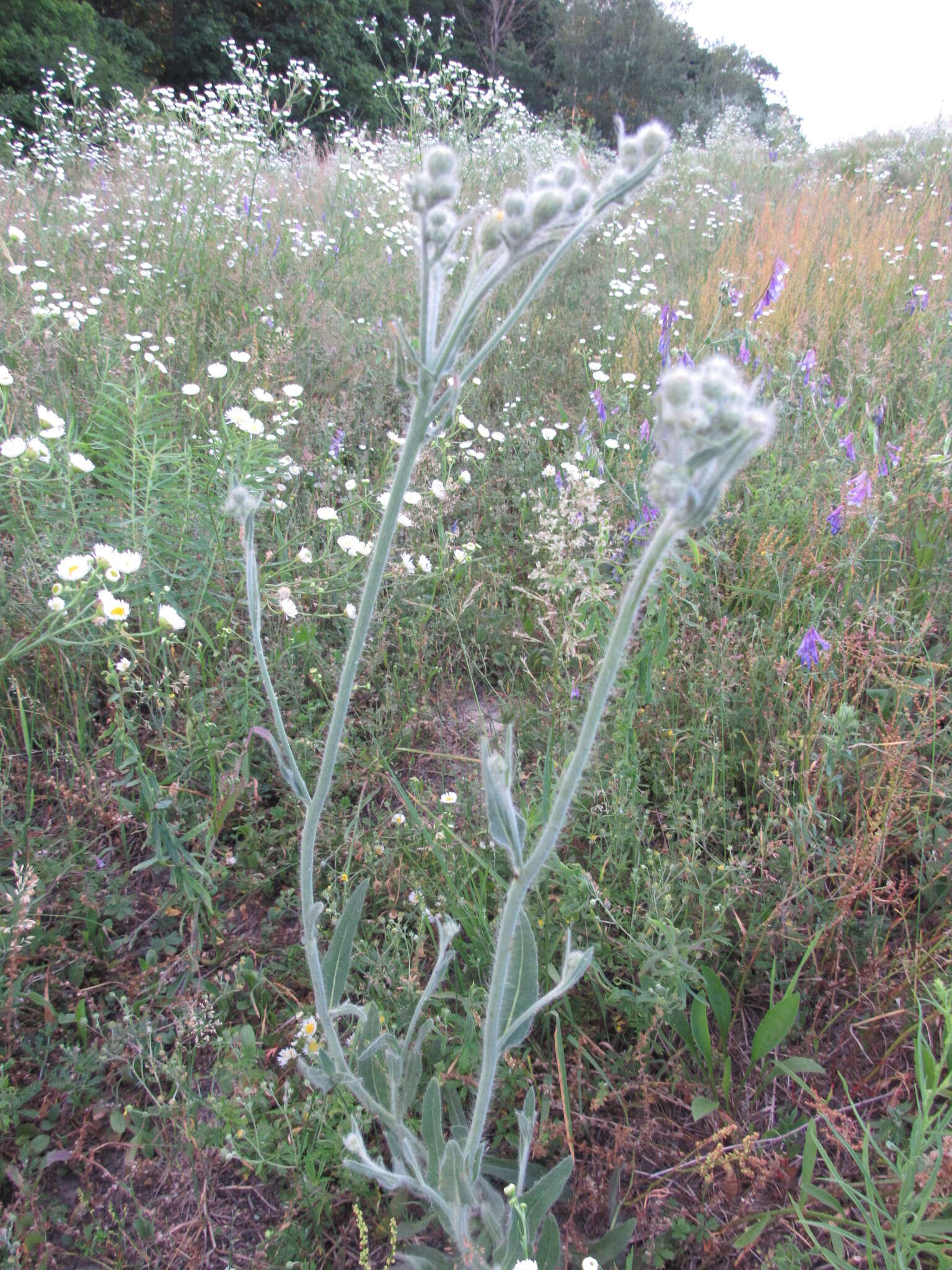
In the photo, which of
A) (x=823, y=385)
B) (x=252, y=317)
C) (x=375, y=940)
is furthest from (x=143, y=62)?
(x=375, y=940)

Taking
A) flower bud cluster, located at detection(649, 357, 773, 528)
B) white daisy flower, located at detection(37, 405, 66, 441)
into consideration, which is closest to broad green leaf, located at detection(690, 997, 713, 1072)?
flower bud cluster, located at detection(649, 357, 773, 528)

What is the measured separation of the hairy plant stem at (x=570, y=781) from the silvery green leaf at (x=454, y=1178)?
6 centimetres

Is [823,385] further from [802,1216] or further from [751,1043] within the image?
[802,1216]

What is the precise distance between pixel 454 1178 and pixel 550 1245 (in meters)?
0.26

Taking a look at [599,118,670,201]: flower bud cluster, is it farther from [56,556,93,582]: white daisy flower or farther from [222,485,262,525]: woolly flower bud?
[56,556,93,582]: white daisy flower

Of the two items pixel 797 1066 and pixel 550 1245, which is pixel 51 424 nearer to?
pixel 550 1245

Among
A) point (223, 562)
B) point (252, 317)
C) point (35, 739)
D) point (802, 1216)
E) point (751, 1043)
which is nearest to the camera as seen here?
point (802, 1216)

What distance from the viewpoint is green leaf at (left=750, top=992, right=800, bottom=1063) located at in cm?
137

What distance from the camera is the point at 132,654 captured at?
Answer: 2.12 meters

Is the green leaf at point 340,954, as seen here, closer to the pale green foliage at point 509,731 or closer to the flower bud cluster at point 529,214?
the pale green foliage at point 509,731

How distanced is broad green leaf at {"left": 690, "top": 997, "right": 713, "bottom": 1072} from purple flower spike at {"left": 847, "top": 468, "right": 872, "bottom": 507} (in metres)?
1.42

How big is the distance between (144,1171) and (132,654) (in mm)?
1212

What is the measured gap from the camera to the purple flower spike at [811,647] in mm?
1880

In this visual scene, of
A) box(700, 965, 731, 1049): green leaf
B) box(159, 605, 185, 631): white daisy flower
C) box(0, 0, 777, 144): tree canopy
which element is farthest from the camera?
box(0, 0, 777, 144): tree canopy
